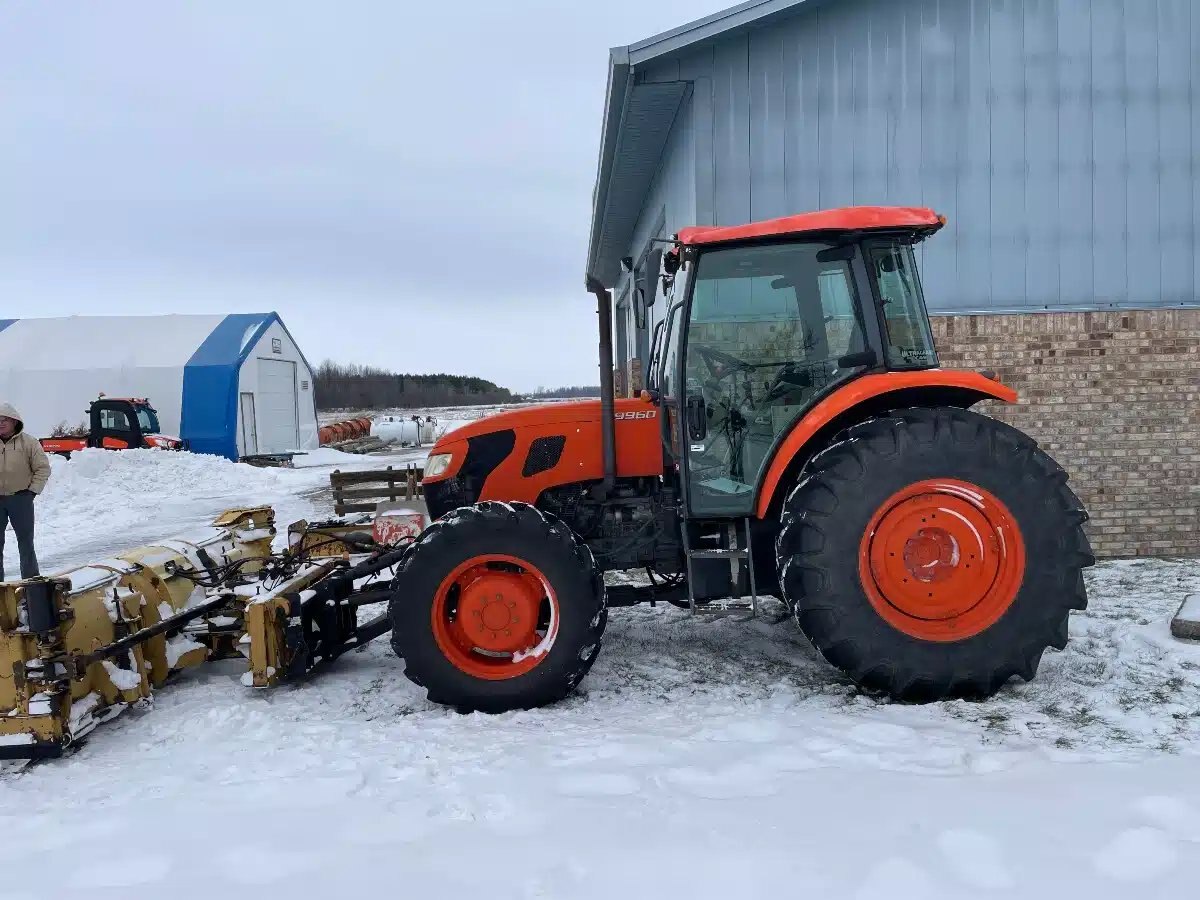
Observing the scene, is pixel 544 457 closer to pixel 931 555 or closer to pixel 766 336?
pixel 766 336

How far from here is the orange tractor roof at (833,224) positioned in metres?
3.97

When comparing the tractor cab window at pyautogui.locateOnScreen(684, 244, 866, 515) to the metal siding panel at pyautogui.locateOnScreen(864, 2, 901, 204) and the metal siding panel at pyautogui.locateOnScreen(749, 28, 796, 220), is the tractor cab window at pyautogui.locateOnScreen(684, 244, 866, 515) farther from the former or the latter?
the metal siding panel at pyautogui.locateOnScreen(864, 2, 901, 204)

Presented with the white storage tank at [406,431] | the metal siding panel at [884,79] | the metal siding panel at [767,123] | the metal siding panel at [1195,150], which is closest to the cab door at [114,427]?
the white storage tank at [406,431]

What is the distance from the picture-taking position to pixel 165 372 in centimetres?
2258

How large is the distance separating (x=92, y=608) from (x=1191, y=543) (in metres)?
8.21

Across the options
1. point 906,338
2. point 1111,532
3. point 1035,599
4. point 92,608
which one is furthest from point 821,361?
point 1111,532

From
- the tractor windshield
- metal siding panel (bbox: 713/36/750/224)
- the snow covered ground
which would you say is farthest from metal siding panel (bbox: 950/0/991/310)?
the tractor windshield

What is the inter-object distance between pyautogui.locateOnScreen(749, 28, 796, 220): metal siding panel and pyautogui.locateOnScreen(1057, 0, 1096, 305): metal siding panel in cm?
236

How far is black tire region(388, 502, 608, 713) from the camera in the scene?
3.91m

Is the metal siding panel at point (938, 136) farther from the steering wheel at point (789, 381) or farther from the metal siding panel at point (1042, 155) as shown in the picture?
the steering wheel at point (789, 381)

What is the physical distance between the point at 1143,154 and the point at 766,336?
536 centimetres

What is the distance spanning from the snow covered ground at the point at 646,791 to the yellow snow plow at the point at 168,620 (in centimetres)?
16

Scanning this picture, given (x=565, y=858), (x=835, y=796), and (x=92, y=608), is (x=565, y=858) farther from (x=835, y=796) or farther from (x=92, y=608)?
(x=92, y=608)

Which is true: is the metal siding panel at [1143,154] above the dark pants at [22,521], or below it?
above
